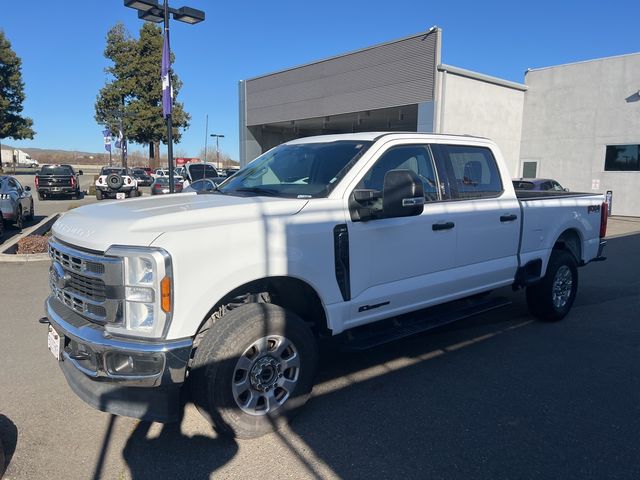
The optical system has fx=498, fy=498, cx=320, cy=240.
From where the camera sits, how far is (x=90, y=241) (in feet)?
9.91

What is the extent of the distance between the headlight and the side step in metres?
1.50

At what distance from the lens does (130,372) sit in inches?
113

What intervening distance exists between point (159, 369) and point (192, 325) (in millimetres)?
300

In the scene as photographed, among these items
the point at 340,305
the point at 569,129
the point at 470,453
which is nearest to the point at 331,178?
the point at 340,305

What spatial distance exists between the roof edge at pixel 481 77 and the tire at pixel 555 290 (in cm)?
1560

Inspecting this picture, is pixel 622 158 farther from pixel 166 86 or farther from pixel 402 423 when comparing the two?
pixel 402 423

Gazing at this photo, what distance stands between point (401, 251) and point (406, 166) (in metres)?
0.81

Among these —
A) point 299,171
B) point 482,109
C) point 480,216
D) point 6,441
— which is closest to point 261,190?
point 299,171

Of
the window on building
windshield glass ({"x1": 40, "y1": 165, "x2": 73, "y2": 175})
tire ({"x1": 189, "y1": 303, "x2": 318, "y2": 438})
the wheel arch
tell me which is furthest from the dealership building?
tire ({"x1": 189, "y1": 303, "x2": 318, "y2": 438})

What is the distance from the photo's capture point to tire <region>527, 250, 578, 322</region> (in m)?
5.80

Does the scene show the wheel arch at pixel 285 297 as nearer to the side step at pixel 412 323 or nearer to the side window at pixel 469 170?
the side step at pixel 412 323

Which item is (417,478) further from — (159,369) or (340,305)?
(159,369)

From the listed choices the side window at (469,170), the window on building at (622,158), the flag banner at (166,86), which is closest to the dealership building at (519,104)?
the window on building at (622,158)

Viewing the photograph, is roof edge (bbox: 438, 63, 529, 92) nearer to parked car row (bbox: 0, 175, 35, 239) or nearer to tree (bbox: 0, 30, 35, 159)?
parked car row (bbox: 0, 175, 35, 239)
